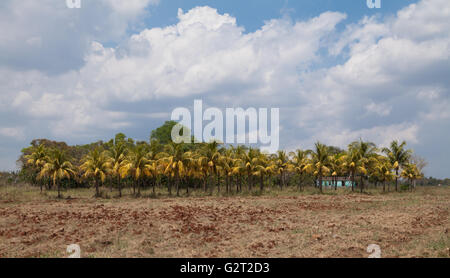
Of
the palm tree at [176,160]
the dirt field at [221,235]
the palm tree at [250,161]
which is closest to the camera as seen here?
the dirt field at [221,235]

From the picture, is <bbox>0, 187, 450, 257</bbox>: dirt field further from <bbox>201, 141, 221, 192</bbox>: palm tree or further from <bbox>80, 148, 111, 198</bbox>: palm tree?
<bbox>201, 141, 221, 192</bbox>: palm tree

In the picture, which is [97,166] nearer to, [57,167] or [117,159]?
[117,159]

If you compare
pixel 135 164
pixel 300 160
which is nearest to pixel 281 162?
pixel 300 160

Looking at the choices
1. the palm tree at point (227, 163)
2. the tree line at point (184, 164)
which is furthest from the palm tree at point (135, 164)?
the palm tree at point (227, 163)

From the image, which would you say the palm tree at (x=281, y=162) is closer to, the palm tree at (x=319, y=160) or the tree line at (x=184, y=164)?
the tree line at (x=184, y=164)

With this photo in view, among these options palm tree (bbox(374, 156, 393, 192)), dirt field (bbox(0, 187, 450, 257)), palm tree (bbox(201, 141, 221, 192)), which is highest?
palm tree (bbox(201, 141, 221, 192))

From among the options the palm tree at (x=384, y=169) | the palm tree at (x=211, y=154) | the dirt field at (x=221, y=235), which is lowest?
the dirt field at (x=221, y=235)

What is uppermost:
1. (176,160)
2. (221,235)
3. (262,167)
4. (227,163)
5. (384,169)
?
(176,160)

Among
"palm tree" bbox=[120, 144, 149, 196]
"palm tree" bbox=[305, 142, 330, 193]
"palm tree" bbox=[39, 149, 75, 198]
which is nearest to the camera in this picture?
"palm tree" bbox=[39, 149, 75, 198]

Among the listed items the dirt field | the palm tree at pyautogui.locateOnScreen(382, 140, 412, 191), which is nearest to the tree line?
the palm tree at pyautogui.locateOnScreen(382, 140, 412, 191)

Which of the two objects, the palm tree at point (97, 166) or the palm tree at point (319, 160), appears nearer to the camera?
the palm tree at point (97, 166)

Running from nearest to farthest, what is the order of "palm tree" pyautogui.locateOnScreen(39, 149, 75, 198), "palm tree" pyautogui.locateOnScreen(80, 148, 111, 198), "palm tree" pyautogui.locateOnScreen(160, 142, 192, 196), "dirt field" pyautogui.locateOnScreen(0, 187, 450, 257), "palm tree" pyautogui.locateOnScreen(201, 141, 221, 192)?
"dirt field" pyautogui.locateOnScreen(0, 187, 450, 257), "palm tree" pyautogui.locateOnScreen(39, 149, 75, 198), "palm tree" pyautogui.locateOnScreen(80, 148, 111, 198), "palm tree" pyautogui.locateOnScreen(160, 142, 192, 196), "palm tree" pyautogui.locateOnScreen(201, 141, 221, 192)

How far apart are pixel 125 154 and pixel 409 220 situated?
3702 centimetres
